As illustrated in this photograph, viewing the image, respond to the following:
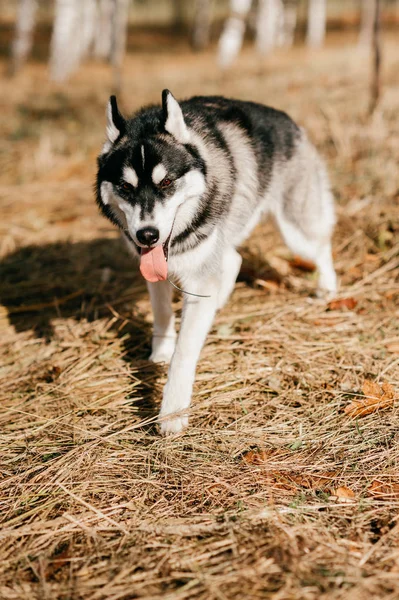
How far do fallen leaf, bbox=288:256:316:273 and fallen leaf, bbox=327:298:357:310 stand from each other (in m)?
0.76

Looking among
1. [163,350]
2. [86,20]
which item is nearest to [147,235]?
[163,350]

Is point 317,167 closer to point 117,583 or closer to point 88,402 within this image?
point 88,402

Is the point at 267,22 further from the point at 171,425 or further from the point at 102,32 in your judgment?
the point at 171,425

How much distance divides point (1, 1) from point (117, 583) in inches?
2187

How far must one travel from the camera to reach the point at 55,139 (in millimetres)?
9344

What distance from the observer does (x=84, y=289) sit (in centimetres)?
500

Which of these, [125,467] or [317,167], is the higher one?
[317,167]

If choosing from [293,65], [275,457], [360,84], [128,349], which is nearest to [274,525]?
[275,457]

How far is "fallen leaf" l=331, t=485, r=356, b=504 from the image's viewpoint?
2504mm

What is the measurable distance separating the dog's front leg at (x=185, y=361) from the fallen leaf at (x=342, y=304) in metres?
1.34

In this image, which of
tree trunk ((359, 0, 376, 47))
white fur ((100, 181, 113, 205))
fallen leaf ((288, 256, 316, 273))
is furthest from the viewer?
tree trunk ((359, 0, 376, 47))

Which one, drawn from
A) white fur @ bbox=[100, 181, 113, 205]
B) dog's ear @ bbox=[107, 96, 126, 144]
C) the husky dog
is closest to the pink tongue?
the husky dog

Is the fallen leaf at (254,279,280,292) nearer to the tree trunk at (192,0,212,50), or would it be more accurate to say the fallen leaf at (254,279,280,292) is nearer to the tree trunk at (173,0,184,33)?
the tree trunk at (192,0,212,50)

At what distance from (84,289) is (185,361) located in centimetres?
203
